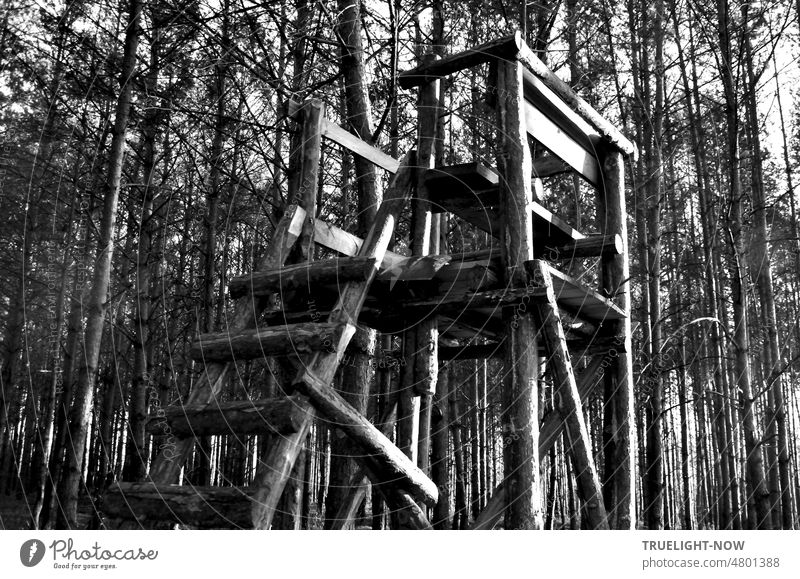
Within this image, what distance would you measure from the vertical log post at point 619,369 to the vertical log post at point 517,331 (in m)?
1.93

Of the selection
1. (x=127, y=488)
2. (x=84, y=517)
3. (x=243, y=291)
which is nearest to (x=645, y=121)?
(x=243, y=291)

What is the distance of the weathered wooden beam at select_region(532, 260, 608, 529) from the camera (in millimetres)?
5633

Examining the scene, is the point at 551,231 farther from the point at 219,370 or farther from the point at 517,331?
the point at 219,370

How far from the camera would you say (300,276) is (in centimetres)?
515

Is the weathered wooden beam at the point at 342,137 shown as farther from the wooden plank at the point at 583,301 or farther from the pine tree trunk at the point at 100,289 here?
the pine tree trunk at the point at 100,289

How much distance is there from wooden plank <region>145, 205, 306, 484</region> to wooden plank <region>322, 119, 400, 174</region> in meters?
0.76

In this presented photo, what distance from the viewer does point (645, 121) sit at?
13.4 m

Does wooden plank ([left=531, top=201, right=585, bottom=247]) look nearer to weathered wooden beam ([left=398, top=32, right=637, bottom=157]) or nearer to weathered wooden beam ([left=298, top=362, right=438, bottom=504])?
weathered wooden beam ([left=398, top=32, right=637, bottom=157])

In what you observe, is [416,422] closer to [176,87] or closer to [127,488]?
[127,488]

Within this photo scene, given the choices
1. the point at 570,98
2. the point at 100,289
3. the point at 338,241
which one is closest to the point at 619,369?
the point at 570,98

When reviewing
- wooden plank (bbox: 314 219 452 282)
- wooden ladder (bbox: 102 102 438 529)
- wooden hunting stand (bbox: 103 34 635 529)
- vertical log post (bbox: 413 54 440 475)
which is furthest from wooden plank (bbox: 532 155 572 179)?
wooden ladder (bbox: 102 102 438 529)

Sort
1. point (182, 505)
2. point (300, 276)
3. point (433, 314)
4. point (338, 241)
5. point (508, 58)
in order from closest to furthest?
point (182, 505)
point (300, 276)
point (508, 58)
point (338, 241)
point (433, 314)

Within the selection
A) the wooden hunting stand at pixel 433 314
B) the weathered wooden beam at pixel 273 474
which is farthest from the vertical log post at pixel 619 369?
the weathered wooden beam at pixel 273 474

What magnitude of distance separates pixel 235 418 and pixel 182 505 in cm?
53
